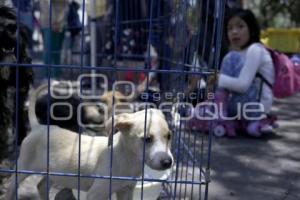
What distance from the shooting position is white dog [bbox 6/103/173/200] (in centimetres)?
212

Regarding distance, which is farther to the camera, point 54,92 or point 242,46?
point 242,46

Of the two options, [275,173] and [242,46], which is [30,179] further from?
[242,46]

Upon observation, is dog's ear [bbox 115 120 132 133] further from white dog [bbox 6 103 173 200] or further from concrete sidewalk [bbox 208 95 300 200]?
concrete sidewalk [bbox 208 95 300 200]

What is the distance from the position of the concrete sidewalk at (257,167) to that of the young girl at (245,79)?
0.16 m

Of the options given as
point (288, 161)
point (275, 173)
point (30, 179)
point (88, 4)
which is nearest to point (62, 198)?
point (30, 179)

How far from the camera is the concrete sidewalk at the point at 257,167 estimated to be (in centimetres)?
299

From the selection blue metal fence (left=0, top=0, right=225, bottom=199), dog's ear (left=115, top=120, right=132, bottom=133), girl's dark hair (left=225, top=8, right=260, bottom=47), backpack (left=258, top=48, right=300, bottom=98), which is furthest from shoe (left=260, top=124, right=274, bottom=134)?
dog's ear (left=115, top=120, right=132, bottom=133)

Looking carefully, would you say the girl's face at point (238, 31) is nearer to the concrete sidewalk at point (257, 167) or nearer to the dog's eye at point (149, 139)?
the concrete sidewalk at point (257, 167)

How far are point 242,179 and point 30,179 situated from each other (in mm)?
1312

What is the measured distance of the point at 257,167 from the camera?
3559 millimetres

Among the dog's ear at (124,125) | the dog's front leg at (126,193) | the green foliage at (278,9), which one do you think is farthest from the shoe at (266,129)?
the green foliage at (278,9)

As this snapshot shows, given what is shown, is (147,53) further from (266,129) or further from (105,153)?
(266,129)

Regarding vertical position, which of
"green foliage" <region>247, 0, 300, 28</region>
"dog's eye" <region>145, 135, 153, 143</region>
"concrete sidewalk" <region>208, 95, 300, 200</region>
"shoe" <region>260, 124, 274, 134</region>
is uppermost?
"green foliage" <region>247, 0, 300, 28</region>

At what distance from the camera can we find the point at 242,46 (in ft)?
15.2
